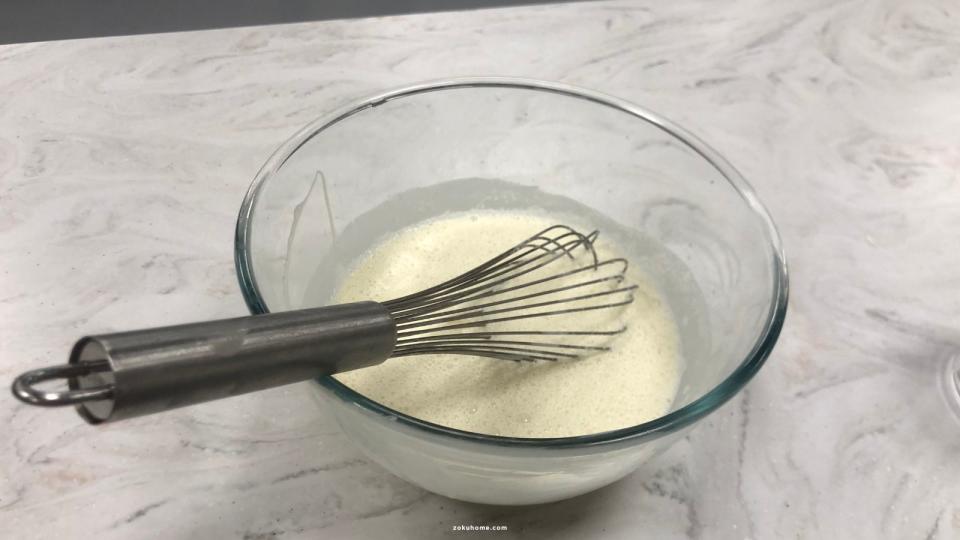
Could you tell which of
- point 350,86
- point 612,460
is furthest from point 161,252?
point 612,460

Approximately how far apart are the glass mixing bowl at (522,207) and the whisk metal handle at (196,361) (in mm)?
49

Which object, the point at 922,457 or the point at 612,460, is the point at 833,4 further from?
the point at 612,460

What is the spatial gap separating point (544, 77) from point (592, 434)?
76 cm

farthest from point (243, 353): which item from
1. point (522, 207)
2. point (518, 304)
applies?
point (522, 207)

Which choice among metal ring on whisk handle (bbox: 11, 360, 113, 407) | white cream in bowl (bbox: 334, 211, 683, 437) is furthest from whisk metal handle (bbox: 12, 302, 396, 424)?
white cream in bowl (bbox: 334, 211, 683, 437)

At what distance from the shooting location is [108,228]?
2.95ft

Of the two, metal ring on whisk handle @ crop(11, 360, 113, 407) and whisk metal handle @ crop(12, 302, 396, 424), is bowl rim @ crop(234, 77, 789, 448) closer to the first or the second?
A: whisk metal handle @ crop(12, 302, 396, 424)

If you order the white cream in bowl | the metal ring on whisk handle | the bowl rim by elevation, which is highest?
the metal ring on whisk handle

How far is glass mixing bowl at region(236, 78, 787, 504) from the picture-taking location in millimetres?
532

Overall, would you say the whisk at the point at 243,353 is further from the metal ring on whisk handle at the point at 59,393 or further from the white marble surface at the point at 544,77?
the white marble surface at the point at 544,77

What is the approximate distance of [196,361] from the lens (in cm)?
38

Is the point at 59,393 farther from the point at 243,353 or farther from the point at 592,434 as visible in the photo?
the point at 592,434

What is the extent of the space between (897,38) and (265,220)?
1.22m

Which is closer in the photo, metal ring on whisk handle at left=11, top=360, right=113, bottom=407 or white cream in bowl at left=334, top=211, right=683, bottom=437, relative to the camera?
metal ring on whisk handle at left=11, top=360, right=113, bottom=407
